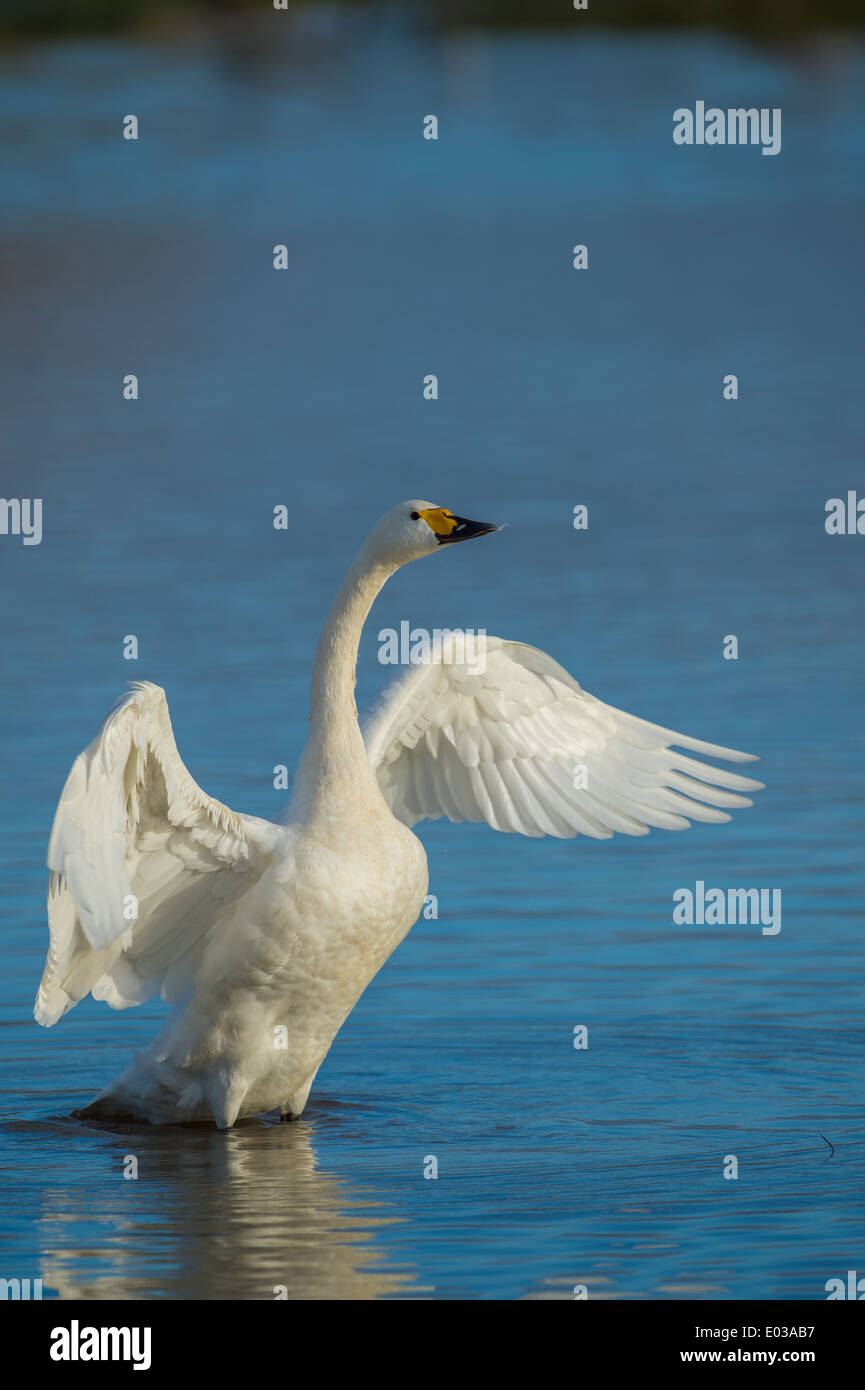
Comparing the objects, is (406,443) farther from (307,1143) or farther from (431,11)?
(431,11)

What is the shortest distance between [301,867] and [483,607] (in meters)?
8.10

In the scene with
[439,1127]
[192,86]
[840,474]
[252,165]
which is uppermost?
[192,86]

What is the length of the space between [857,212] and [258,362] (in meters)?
13.2

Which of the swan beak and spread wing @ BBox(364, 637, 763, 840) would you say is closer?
the swan beak

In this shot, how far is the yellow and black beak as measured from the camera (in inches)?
402

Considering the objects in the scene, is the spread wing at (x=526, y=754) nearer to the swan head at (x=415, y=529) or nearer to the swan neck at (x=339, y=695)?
the swan neck at (x=339, y=695)

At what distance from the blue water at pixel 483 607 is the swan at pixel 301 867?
0.35 meters

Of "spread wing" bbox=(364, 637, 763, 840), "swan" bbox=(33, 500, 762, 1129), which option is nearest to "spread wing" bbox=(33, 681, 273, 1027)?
"swan" bbox=(33, 500, 762, 1129)

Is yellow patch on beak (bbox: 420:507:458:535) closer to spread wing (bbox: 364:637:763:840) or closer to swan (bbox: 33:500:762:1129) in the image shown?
swan (bbox: 33:500:762:1129)

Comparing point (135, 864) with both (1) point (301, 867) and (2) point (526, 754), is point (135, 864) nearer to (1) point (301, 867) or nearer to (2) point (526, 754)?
(1) point (301, 867)

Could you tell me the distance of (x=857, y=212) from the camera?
134 feet

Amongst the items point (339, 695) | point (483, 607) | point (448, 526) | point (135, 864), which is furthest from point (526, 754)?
point (483, 607)

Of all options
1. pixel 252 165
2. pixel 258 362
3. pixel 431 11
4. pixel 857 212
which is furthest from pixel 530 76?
pixel 258 362

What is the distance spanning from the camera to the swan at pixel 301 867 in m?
9.88
